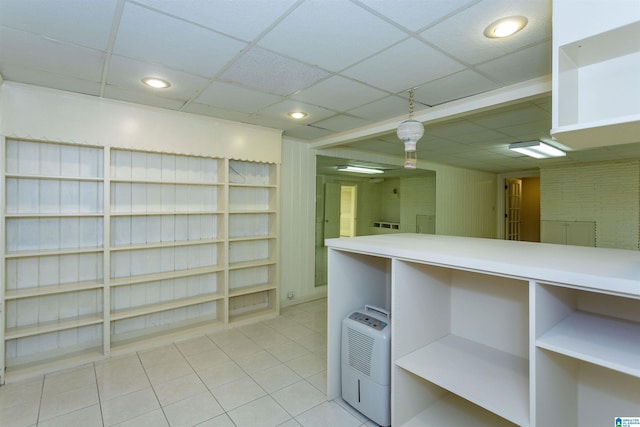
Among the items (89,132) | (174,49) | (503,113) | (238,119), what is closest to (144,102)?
(89,132)

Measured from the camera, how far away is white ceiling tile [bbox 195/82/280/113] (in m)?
2.74

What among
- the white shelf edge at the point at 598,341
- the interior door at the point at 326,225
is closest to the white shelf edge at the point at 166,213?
the interior door at the point at 326,225

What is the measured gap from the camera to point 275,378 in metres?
2.67

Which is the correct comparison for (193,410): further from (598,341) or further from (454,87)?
(454,87)

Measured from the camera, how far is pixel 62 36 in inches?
74.0

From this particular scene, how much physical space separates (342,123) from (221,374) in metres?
2.98

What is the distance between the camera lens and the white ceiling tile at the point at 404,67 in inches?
80.4

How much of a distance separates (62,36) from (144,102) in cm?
120

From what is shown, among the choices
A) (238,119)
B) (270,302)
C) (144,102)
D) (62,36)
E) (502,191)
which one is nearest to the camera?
(62,36)

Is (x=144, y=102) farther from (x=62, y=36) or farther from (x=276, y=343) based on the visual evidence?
(x=276, y=343)

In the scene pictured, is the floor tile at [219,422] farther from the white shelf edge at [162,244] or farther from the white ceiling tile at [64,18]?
the white ceiling tile at [64,18]

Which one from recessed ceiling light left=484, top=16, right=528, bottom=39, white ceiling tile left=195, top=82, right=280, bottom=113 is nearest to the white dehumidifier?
recessed ceiling light left=484, top=16, right=528, bottom=39

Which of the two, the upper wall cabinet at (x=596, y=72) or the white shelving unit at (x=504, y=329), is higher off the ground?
the upper wall cabinet at (x=596, y=72)

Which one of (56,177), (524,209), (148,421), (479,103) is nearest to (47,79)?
(56,177)
